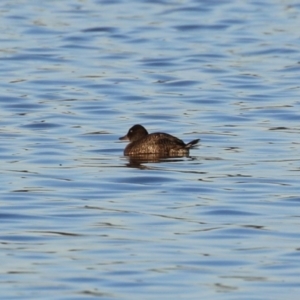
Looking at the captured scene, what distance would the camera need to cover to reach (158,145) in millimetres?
14383

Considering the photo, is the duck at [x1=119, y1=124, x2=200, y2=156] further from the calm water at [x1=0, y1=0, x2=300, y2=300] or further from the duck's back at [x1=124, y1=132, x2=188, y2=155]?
the calm water at [x1=0, y1=0, x2=300, y2=300]

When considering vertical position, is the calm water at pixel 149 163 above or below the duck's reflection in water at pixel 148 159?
above

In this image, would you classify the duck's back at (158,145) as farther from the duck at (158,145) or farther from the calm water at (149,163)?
the calm water at (149,163)

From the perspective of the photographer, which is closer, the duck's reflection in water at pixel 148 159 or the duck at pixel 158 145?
the duck's reflection in water at pixel 148 159

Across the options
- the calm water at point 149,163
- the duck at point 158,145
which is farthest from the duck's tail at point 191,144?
the calm water at point 149,163

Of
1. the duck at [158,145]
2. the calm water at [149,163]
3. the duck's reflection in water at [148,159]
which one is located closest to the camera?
the calm water at [149,163]

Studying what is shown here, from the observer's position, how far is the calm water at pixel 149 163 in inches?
352

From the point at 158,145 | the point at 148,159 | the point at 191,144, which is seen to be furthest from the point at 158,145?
the point at 191,144

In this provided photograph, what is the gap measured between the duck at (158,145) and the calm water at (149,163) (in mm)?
158

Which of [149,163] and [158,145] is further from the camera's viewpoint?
[158,145]

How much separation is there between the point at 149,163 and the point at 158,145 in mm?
299

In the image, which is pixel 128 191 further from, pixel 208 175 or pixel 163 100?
pixel 163 100

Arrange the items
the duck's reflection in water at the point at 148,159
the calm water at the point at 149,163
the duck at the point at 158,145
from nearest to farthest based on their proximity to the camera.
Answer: the calm water at the point at 149,163 → the duck's reflection in water at the point at 148,159 → the duck at the point at 158,145

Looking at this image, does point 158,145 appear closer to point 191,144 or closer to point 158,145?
point 158,145
